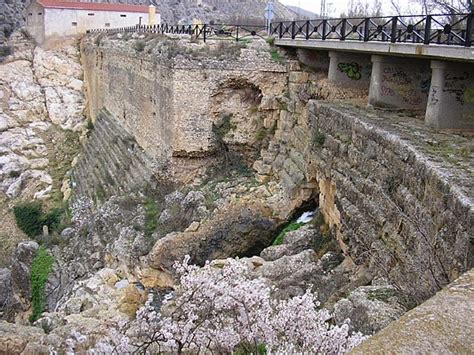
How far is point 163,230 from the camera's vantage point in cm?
1370

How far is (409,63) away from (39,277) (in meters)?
12.1

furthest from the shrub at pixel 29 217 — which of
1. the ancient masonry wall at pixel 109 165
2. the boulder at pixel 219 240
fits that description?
the boulder at pixel 219 240

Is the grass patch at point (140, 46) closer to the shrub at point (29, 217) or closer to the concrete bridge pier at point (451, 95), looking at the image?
the shrub at point (29, 217)

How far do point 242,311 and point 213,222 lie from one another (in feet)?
22.9

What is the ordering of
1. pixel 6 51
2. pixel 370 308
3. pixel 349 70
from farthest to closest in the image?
pixel 6 51
pixel 349 70
pixel 370 308

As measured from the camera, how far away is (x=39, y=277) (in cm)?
1669

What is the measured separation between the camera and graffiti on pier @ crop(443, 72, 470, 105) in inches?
359

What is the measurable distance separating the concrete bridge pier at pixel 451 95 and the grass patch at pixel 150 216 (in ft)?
25.0

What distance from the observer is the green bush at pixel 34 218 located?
71.3 ft

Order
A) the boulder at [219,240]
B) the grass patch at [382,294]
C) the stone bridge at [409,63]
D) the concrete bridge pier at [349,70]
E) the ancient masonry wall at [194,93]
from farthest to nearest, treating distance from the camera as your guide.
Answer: the ancient masonry wall at [194,93] < the concrete bridge pier at [349,70] < the boulder at [219,240] < the stone bridge at [409,63] < the grass patch at [382,294]

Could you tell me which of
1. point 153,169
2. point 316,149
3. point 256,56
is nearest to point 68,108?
point 153,169

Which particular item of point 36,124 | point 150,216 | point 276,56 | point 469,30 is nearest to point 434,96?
point 469,30

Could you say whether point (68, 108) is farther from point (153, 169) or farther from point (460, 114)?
point (460, 114)

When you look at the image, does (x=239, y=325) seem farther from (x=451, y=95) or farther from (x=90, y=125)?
(x=90, y=125)
